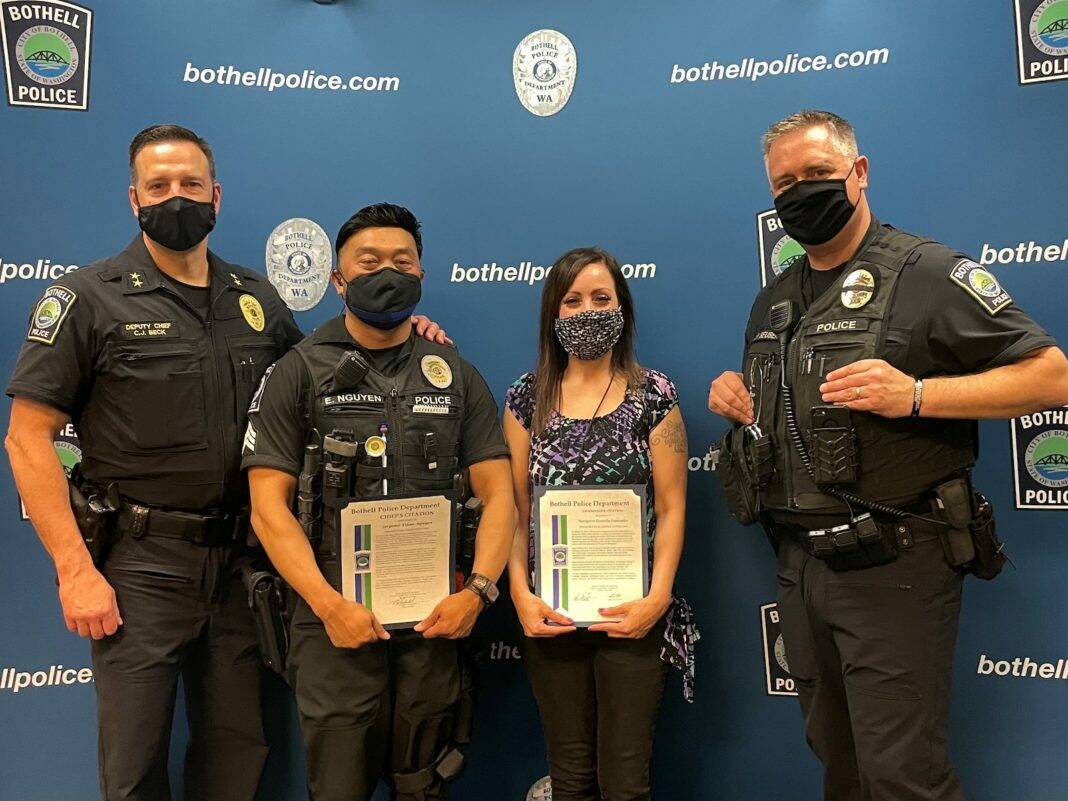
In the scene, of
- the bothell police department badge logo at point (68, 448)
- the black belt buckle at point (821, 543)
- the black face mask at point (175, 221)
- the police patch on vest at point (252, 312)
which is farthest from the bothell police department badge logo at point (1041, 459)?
the bothell police department badge logo at point (68, 448)

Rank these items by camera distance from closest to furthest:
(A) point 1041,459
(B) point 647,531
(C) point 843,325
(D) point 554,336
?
1. (C) point 843,325
2. (B) point 647,531
3. (D) point 554,336
4. (A) point 1041,459

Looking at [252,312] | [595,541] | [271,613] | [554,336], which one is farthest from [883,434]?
[252,312]

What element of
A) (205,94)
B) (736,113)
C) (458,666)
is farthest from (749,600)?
(205,94)

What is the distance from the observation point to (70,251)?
2.95 meters

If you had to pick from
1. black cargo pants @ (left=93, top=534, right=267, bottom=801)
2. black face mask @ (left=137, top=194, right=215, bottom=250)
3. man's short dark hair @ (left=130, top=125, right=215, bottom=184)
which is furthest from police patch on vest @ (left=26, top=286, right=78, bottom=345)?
black cargo pants @ (left=93, top=534, right=267, bottom=801)

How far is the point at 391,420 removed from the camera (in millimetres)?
2232

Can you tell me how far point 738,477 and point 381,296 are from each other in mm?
1175

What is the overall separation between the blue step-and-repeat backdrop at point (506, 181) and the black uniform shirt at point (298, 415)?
0.66 m

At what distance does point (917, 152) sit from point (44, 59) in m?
3.15

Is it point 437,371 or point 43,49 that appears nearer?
point 437,371

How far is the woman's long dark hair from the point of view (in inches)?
99.6

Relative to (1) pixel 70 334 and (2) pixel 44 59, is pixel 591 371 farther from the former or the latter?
(2) pixel 44 59

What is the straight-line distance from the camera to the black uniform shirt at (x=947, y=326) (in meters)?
1.99

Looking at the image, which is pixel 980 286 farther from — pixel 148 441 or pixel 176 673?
pixel 176 673
